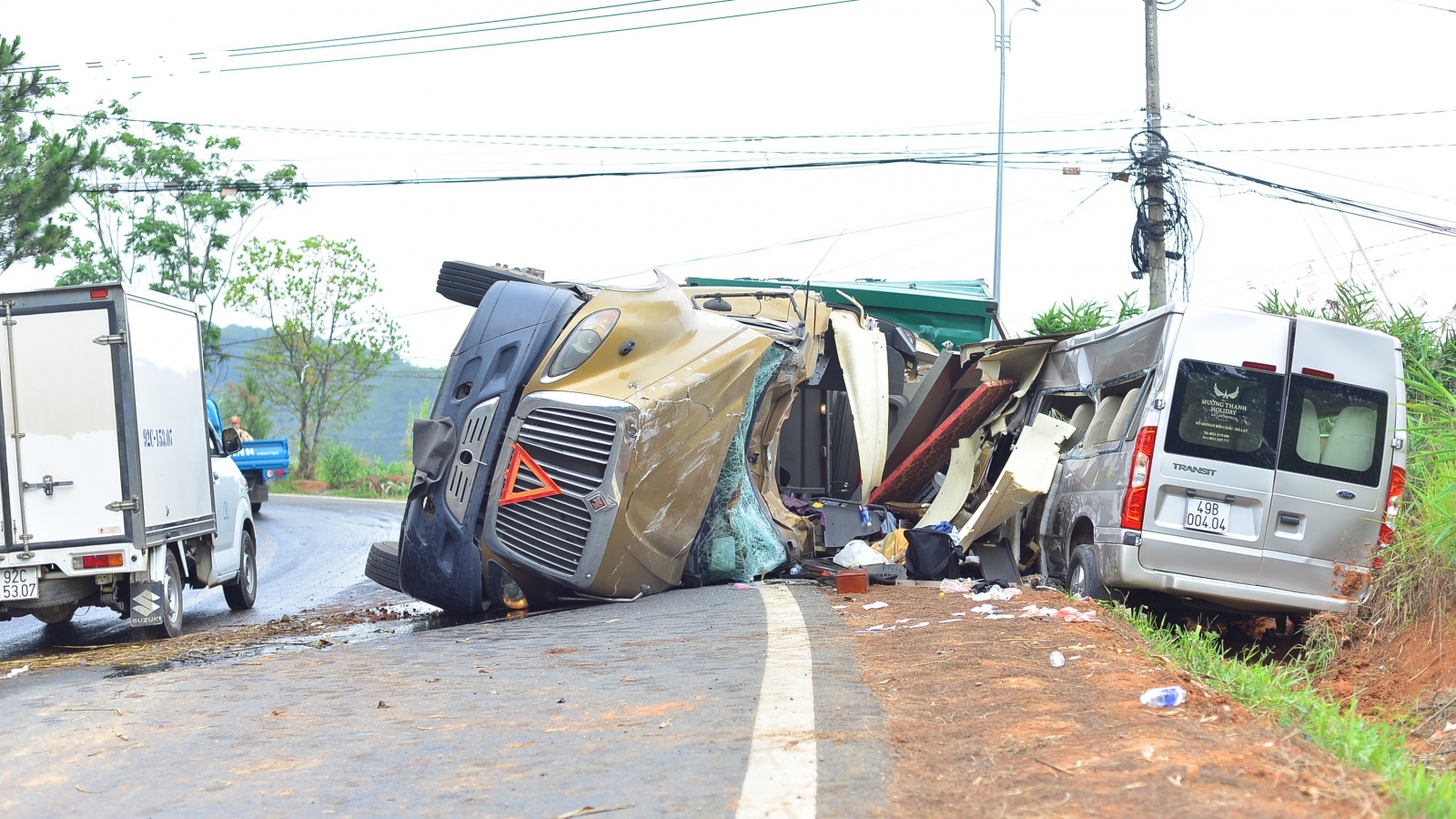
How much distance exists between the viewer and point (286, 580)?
14.1 metres

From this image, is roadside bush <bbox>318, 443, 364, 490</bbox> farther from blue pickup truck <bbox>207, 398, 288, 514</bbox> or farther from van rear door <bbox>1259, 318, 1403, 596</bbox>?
van rear door <bbox>1259, 318, 1403, 596</bbox>

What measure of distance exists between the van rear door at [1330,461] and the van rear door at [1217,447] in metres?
0.12

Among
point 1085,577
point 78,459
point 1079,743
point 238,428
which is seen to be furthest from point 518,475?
point 238,428

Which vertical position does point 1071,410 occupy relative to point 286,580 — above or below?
above

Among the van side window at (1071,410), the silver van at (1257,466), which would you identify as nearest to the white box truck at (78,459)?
the silver van at (1257,466)

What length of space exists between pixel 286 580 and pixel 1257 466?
10559mm

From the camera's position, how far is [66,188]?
760 inches

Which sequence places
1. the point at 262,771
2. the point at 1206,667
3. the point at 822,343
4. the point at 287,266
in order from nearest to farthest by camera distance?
the point at 262,771
the point at 1206,667
the point at 822,343
the point at 287,266

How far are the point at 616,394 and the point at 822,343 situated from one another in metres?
3.98

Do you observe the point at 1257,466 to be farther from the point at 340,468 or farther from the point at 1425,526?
the point at 340,468

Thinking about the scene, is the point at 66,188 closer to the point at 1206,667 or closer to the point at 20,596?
the point at 20,596

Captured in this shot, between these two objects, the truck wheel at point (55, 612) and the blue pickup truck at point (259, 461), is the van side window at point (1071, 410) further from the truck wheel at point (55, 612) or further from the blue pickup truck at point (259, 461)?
the blue pickup truck at point (259, 461)

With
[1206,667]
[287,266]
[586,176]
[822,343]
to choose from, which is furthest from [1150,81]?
[287,266]

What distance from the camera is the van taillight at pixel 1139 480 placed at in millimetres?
7945
